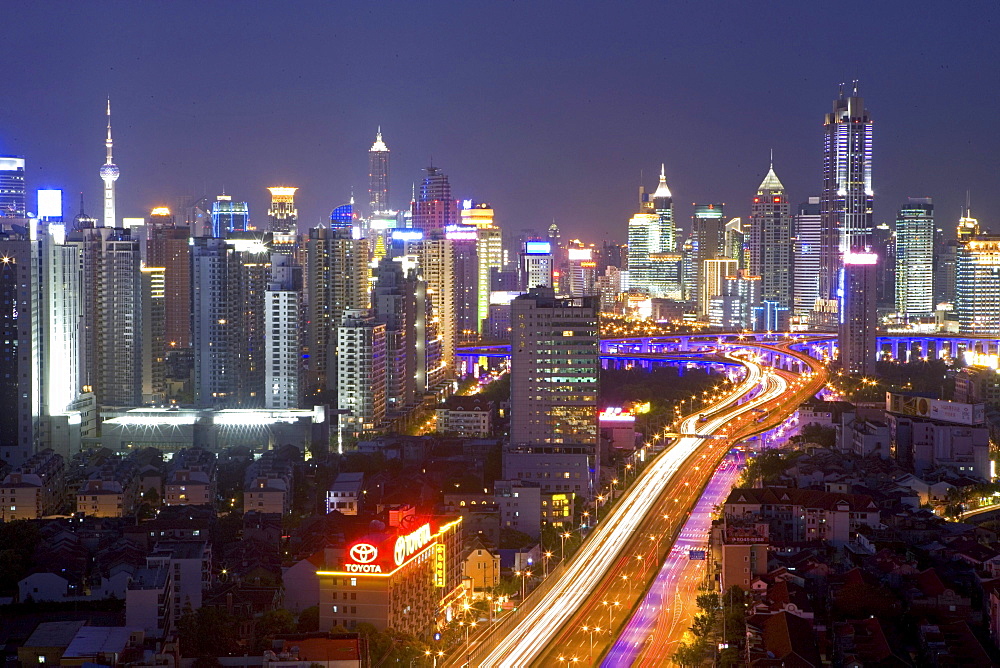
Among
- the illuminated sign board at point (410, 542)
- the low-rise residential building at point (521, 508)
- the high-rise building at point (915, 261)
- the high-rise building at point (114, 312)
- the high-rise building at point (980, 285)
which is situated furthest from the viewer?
the high-rise building at point (915, 261)

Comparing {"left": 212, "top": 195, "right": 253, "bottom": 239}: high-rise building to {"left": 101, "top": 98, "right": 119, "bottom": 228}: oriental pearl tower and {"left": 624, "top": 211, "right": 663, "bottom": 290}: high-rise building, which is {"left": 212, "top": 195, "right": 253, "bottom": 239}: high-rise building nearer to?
{"left": 101, "top": 98, "right": 119, "bottom": 228}: oriental pearl tower

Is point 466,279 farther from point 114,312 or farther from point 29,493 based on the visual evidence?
point 29,493

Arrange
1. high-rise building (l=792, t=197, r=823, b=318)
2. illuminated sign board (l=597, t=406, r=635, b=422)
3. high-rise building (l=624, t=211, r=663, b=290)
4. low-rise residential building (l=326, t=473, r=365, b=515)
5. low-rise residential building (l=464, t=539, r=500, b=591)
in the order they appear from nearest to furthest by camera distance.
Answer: low-rise residential building (l=464, t=539, r=500, b=591)
low-rise residential building (l=326, t=473, r=365, b=515)
illuminated sign board (l=597, t=406, r=635, b=422)
high-rise building (l=792, t=197, r=823, b=318)
high-rise building (l=624, t=211, r=663, b=290)

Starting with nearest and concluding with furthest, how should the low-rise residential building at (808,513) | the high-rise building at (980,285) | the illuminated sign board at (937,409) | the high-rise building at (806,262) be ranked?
the low-rise residential building at (808,513), the illuminated sign board at (937,409), the high-rise building at (980,285), the high-rise building at (806,262)

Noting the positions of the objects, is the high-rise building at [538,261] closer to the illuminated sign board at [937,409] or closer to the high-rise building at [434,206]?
the high-rise building at [434,206]

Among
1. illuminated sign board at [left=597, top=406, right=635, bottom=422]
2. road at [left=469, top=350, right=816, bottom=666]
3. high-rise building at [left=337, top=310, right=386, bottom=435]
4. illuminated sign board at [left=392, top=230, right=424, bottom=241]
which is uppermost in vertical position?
illuminated sign board at [left=392, top=230, right=424, bottom=241]

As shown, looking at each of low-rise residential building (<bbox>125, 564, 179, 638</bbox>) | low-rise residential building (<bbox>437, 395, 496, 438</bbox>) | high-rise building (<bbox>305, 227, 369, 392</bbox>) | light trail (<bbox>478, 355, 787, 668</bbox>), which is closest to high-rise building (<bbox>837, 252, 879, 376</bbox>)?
light trail (<bbox>478, 355, 787, 668</bbox>)

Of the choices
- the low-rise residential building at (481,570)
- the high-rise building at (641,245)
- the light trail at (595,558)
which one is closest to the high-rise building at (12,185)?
the light trail at (595,558)

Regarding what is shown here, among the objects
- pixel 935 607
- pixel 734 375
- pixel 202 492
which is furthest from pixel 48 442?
pixel 734 375
